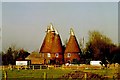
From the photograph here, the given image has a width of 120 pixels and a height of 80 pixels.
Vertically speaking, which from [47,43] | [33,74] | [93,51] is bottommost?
[33,74]

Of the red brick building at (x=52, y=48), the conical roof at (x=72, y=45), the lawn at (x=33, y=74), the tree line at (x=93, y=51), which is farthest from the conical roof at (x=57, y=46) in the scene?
the lawn at (x=33, y=74)

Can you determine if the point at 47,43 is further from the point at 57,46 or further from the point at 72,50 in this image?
the point at 72,50

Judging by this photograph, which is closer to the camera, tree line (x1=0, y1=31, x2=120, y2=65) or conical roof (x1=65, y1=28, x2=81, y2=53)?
tree line (x1=0, y1=31, x2=120, y2=65)

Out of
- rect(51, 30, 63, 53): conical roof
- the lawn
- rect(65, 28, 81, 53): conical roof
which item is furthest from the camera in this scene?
rect(51, 30, 63, 53): conical roof

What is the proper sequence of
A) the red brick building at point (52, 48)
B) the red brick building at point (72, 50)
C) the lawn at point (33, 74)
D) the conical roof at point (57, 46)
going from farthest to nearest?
the conical roof at point (57, 46) < the red brick building at point (52, 48) < the red brick building at point (72, 50) < the lawn at point (33, 74)

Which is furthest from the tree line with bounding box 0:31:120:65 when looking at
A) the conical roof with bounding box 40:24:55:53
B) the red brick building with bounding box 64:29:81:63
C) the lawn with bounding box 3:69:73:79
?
the lawn with bounding box 3:69:73:79

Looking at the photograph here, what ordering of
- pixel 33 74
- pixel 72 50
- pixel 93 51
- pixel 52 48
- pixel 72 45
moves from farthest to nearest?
pixel 52 48
pixel 72 45
pixel 72 50
pixel 93 51
pixel 33 74

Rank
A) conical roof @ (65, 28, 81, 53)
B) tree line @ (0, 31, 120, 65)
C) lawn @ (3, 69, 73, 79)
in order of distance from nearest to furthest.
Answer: lawn @ (3, 69, 73, 79) < tree line @ (0, 31, 120, 65) < conical roof @ (65, 28, 81, 53)

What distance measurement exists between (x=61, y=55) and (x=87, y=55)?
515cm

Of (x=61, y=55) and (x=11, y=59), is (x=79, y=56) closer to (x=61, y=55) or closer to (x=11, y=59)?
(x=61, y=55)

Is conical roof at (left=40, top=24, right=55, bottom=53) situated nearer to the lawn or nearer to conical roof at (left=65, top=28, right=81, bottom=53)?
conical roof at (left=65, top=28, right=81, bottom=53)

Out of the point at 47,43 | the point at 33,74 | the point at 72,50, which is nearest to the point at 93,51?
the point at 72,50

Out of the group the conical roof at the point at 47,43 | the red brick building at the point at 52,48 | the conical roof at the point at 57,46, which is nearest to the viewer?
the red brick building at the point at 52,48

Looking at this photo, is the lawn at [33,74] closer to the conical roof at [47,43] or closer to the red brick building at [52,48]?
the red brick building at [52,48]
